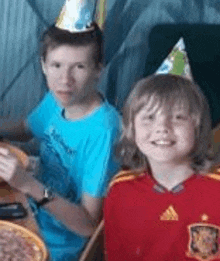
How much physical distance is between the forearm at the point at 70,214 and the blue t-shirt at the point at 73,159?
0.16ft

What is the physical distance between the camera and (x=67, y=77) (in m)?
1.31

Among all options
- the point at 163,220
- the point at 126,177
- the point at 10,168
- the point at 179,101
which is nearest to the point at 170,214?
the point at 163,220

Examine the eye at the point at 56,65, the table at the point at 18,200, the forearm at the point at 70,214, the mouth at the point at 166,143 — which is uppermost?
the eye at the point at 56,65

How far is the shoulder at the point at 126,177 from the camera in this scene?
3.91ft

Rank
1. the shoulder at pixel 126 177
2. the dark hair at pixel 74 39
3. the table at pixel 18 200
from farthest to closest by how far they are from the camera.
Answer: the dark hair at pixel 74 39, the shoulder at pixel 126 177, the table at pixel 18 200

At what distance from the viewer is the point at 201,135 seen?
114 cm

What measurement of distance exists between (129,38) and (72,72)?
53 centimetres

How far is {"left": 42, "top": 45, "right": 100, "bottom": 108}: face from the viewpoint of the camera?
131cm

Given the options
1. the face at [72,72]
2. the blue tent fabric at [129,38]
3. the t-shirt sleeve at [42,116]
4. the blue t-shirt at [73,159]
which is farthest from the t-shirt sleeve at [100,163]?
the blue tent fabric at [129,38]

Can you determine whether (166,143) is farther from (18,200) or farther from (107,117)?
(18,200)

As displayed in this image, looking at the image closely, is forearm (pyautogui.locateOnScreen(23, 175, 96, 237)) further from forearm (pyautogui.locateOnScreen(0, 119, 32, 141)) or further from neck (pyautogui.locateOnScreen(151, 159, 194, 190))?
forearm (pyautogui.locateOnScreen(0, 119, 32, 141))

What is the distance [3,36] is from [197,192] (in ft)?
3.14

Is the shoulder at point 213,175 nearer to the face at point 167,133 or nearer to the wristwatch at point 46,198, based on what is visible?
the face at point 167,133

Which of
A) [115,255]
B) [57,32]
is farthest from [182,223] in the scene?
[57,32]
